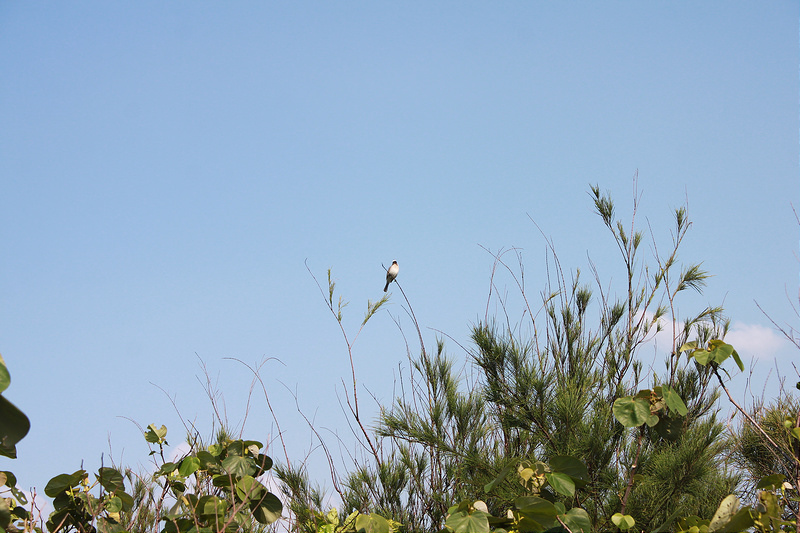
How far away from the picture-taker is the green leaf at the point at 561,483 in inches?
65.4

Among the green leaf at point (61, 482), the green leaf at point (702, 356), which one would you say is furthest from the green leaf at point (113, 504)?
the green leaf at point (702, 356)

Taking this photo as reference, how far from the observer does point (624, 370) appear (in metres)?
3.37

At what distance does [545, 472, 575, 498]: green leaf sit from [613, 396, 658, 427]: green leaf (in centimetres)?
27

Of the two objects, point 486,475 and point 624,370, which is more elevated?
point 624,370

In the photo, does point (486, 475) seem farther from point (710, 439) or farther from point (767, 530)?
point (767, 530)

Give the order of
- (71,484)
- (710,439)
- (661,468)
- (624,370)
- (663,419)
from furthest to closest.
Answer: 1. (624,370)
2. (710,439)
3. (661,468)
4. (663,419)
5. (71,484)

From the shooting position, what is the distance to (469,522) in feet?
4.95

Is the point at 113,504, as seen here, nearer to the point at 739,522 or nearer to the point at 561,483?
the point at 561,483

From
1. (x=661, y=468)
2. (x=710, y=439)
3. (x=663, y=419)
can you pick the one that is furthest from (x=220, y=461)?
(x=710, y=439)

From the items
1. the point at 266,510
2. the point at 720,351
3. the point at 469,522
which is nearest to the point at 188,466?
the point at 266,510

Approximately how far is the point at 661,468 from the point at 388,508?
124cm

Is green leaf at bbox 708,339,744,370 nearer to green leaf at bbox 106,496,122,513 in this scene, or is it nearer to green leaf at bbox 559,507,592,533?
green leaf at bbox 559,507,592,533

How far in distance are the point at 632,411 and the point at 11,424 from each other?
157cm

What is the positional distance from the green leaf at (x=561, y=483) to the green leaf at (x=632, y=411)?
10.6 inches
